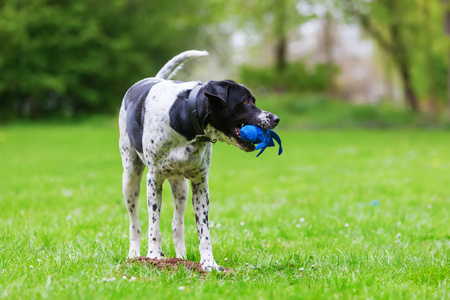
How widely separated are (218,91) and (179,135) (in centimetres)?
48

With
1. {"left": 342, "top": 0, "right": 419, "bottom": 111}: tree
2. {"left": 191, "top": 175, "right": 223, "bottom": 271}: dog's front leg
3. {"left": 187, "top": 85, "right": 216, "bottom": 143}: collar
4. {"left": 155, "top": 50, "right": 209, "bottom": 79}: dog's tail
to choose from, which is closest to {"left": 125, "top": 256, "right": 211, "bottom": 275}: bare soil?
{"left": 191, "top": 175, "right": 223, "bottom": 271}: dog's front leg

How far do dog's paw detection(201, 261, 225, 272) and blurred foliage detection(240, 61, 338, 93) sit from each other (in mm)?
23116

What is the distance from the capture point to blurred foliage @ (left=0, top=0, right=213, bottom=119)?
2441cm

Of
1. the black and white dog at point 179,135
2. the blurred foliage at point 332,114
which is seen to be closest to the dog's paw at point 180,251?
the black and white dog at point 179,135

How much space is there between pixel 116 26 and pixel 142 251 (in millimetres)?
25913

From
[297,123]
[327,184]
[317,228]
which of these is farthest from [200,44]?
[317,228]

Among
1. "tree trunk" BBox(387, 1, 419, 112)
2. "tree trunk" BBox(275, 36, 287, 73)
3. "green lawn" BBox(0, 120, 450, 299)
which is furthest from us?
"tree trunk" BBox(275, 36, 287, 73)

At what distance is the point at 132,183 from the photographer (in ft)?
13.9

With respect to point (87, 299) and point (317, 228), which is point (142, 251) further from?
point (317, 228)

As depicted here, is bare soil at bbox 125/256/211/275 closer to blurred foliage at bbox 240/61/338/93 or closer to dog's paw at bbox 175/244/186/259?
dog's paw at bbox 175/244/186/259

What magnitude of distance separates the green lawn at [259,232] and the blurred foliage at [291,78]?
1514 centimetres

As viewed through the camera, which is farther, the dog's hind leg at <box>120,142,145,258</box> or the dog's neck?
the dog's hind leg at <box>120,142,145,258</box>

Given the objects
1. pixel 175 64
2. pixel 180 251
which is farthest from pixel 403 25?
pixel 180 251

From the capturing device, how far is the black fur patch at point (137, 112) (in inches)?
154
